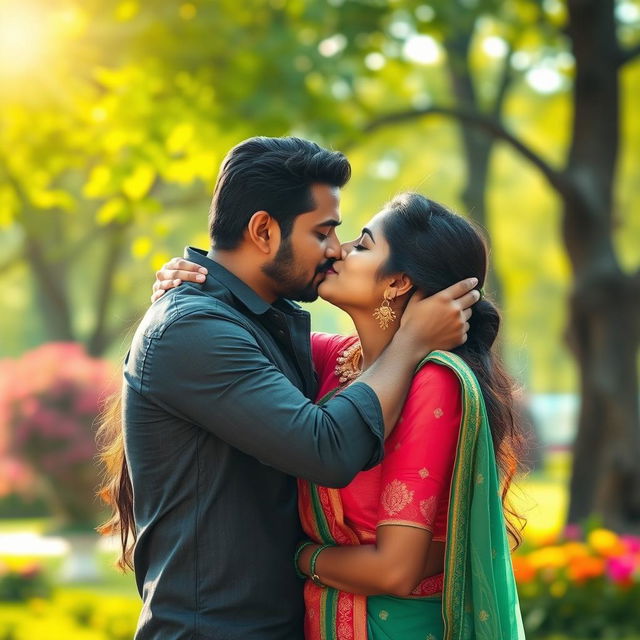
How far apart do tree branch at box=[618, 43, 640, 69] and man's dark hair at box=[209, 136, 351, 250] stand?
249 inches

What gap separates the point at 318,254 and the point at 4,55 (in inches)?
200

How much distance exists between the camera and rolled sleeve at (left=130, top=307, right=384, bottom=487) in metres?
2.41

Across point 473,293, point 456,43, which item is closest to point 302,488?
point 473,293

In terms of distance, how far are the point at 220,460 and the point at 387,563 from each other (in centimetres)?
46

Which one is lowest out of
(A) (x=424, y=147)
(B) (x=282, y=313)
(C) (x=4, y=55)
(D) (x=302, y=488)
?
(D) (x=302, y=488)

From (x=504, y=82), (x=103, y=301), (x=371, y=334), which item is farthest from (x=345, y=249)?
(x=103, y=301)

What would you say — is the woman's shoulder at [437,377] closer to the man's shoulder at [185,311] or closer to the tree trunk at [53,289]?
the man's shoulder at [185,311]

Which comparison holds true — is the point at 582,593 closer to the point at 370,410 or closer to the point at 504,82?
the point at 370,410

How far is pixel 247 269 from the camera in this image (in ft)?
9.34

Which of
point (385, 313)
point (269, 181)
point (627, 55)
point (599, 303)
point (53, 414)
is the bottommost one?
point (385, 313)

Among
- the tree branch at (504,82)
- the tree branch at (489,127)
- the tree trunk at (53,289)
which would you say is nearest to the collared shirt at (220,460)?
the tree branch at (489,127)

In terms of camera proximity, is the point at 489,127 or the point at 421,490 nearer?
the point at 421,490

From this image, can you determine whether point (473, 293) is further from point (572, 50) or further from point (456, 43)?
point (456, 43)

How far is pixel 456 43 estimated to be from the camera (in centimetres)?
1305
